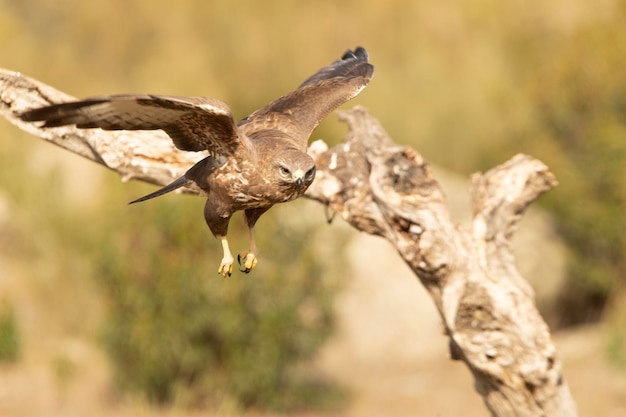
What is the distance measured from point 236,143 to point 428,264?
169 cm

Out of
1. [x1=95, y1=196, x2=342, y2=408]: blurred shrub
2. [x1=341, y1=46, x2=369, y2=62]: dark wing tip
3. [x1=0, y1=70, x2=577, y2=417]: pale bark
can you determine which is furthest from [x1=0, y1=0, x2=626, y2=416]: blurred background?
[x1=0, y1=70, x2=577, y2=417]: pale bark

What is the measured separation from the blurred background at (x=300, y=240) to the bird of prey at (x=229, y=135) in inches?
204

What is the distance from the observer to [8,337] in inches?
520

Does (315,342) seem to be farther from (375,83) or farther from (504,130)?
(375,83)

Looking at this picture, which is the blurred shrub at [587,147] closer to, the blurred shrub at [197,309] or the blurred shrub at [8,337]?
the blurred shrub at [197,309]

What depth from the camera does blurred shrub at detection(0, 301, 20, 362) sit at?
13172 millimetres

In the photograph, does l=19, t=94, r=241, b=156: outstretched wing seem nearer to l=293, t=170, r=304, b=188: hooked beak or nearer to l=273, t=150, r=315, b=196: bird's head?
l=273, t=150, r=315, b=196: bird's head

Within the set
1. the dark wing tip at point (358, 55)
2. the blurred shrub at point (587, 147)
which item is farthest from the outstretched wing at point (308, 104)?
the blurred shrub at point (587, 147)

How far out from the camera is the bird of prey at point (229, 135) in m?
5.10

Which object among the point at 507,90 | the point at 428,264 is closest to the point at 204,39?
the point at 507,90

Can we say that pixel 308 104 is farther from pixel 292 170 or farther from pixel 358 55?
pixel 358 55

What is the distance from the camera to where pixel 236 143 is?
5703 millimetres

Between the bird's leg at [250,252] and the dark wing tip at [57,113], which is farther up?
the bird's leg at [250,252]

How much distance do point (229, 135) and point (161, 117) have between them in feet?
1.32
